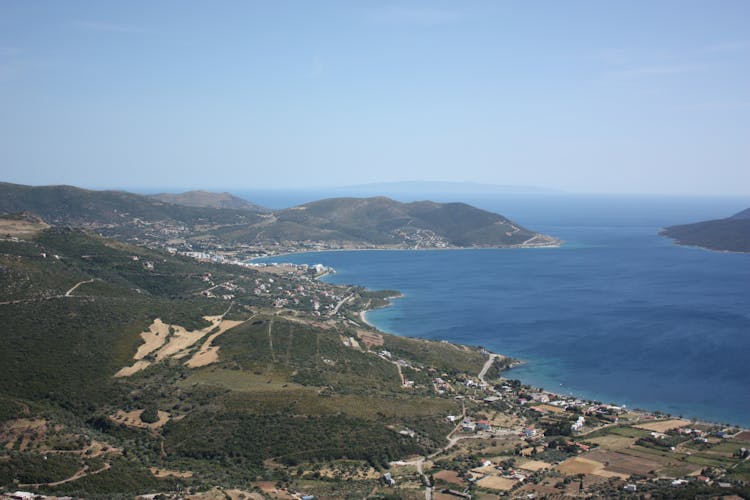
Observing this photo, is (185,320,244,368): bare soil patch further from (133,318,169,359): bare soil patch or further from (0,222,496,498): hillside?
(133,318,169,359): bare soil patch

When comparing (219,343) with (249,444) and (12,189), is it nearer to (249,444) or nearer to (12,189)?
(249,444)

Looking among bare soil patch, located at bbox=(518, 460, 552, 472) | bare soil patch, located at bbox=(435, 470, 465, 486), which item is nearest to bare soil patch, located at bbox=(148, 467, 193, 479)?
bare soil patch, located at bbox=(435, 470, 465, 486)

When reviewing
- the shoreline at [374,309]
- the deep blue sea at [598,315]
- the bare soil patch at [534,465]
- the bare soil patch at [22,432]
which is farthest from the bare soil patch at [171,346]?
the deep blue sea at [598,315]

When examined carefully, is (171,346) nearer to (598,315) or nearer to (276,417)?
(276,417)

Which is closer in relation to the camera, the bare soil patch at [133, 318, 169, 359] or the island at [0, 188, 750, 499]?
the island at [0, 188, 750, 499]

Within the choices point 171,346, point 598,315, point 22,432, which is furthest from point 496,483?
point 598,315

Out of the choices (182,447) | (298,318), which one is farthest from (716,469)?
(298,318)

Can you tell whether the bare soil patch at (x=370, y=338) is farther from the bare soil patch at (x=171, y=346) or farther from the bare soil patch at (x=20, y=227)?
the bare soil patch at (x=20, y=227)
